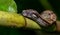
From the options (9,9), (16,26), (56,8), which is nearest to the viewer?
(16,26)

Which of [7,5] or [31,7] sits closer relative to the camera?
[7,5]

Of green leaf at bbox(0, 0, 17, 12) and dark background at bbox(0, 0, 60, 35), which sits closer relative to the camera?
green leaf at bbox(0, 0, 17, 12)

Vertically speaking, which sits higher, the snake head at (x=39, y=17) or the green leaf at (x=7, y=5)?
the green leaf at (x=7, y=5)

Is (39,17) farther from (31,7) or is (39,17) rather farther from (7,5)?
(31,7)

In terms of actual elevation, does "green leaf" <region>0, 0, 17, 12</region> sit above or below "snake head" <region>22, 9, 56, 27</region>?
above

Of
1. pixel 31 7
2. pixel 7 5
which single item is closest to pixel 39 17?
pixel 7 5

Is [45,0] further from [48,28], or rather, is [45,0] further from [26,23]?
[26,23]

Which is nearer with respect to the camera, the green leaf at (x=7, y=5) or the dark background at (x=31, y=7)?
the green leaf at (x=7, y=5)

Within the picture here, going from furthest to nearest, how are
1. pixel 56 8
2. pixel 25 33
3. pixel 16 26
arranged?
pixel 56 8 → pixel 25 33 → pixel 16 26

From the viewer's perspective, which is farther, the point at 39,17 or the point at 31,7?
the point at 31,7

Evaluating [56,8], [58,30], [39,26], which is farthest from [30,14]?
[56,8]

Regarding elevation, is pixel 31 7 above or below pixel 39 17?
above
